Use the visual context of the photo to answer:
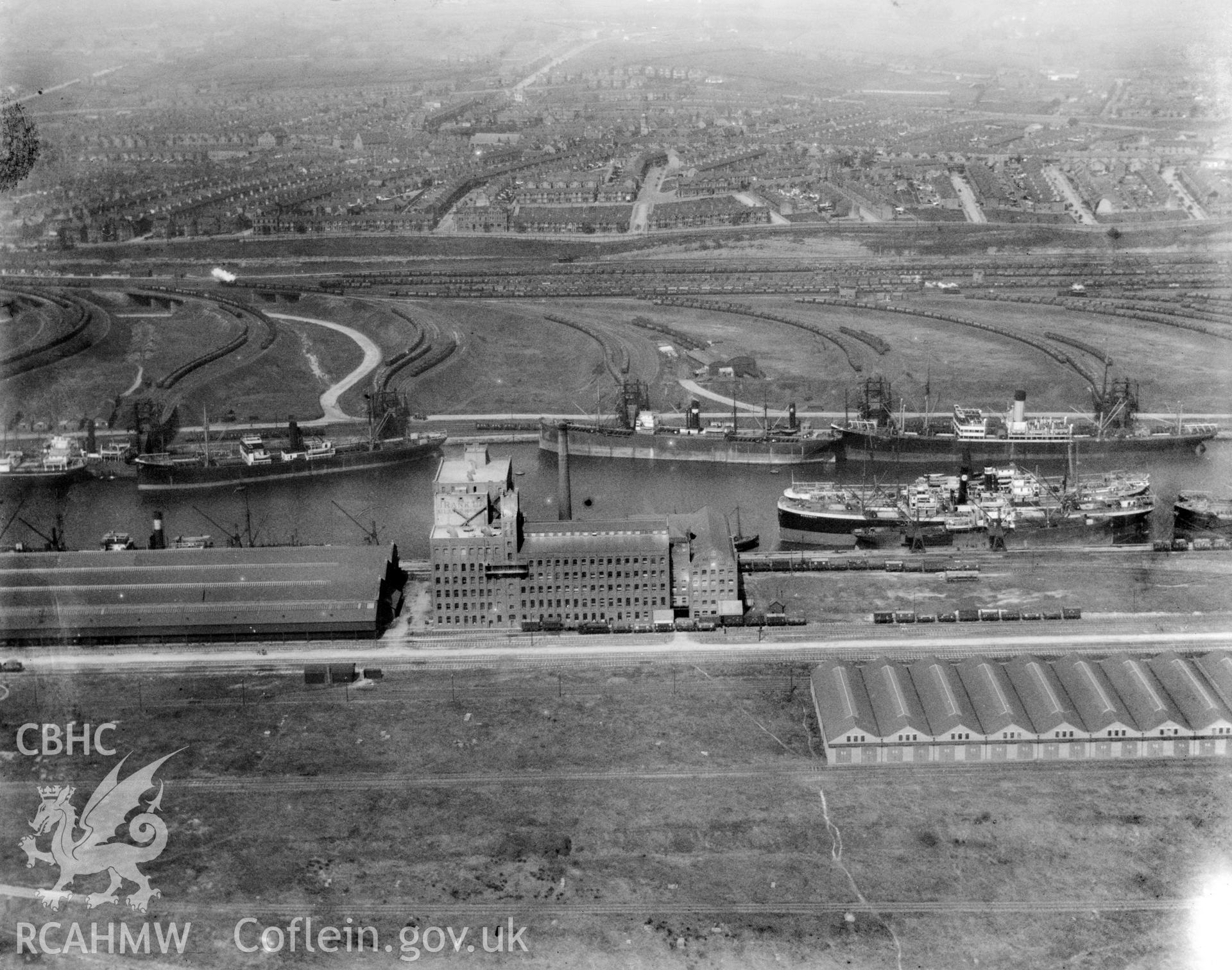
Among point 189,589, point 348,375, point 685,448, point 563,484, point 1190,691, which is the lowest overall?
point 685,448

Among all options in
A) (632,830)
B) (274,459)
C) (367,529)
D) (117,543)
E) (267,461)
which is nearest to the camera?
(632,830)

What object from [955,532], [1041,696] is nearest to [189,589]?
[1041,696]

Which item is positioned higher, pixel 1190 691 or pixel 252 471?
pixel 1190 691

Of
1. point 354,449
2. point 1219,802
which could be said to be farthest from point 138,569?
point 1219,802

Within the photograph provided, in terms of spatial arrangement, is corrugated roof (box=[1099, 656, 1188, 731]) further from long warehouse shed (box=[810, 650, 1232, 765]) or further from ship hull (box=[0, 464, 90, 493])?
ship hull (box=[0, 464, 90, 493])

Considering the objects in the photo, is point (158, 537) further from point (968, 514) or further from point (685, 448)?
point (968, 514)

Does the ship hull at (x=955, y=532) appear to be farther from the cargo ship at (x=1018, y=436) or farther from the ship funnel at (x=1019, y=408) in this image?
the ship funnel at (x=1019, y=408)

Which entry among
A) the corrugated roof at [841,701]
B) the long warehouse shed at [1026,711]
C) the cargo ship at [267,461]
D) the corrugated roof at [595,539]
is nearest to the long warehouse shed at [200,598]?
the corrugated roof at [595,539]
